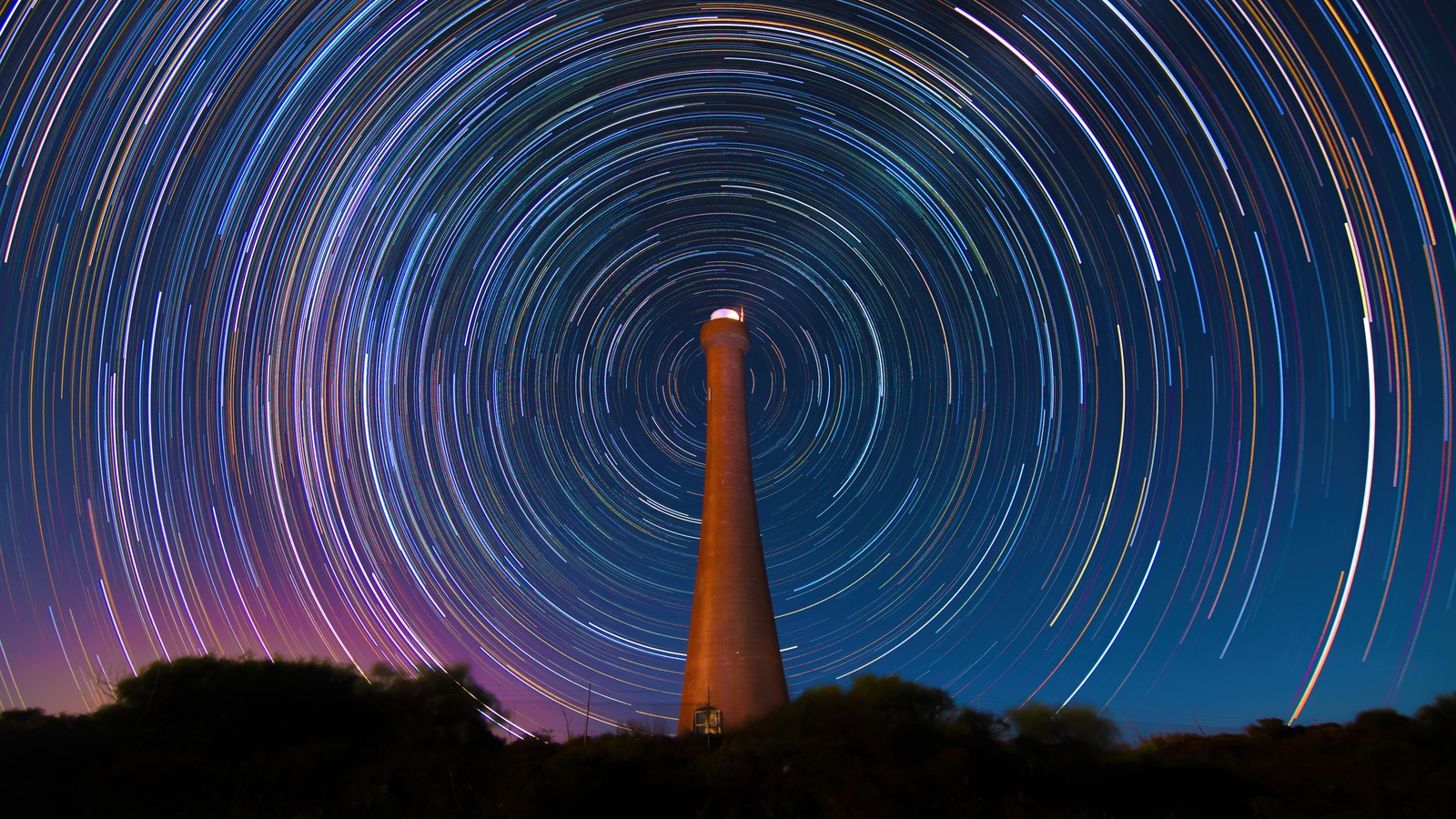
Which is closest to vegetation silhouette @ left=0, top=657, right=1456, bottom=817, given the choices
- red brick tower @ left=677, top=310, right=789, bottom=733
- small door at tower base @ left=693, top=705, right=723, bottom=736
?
small door at tower base @ left=693, top=705, right=723, bottom=736

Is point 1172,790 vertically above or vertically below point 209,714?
below

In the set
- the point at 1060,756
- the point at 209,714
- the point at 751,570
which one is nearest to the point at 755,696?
the point at 751,570

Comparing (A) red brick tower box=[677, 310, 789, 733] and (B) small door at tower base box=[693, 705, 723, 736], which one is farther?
(A) red brick tower box=[677, 310, 789, 733]

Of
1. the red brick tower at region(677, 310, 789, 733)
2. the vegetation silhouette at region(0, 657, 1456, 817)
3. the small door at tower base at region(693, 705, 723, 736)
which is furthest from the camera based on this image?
the red brick tower at region(677, 310, 789, 733)

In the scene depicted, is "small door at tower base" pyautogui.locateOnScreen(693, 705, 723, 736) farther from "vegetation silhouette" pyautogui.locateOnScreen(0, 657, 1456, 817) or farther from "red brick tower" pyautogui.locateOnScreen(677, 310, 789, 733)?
"vegetation silhouette" pyautogui.locateOnScreen(0, 657, 1456, 817)

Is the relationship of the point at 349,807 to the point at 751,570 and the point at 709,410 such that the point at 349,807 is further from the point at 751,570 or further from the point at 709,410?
the point at 709,410
